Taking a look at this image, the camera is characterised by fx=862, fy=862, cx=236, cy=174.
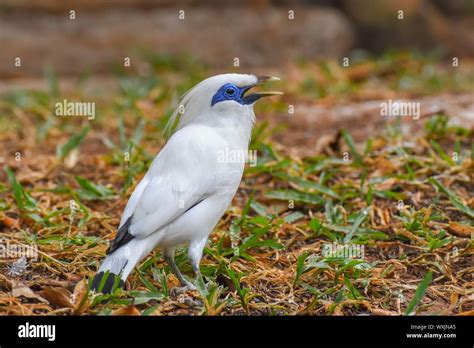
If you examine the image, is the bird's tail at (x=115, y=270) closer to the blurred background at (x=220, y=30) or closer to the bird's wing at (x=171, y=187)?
the bird's wing at (x=171, y=187)

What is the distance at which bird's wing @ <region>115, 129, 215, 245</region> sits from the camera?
3.75 metres

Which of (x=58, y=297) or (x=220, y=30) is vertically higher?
(x=220, y=30)

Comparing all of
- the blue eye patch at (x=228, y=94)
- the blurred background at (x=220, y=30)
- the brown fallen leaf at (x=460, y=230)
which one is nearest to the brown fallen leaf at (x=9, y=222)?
the blue eye patch at (x=228, y=94)

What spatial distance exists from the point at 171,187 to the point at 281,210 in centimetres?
135

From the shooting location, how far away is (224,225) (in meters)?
4.88

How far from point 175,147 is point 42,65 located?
16.7 feet

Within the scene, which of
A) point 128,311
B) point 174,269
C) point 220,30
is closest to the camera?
point 128,311

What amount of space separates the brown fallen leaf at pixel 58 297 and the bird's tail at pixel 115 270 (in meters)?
0.12

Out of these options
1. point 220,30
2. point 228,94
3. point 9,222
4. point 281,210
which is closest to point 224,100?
point 228,94

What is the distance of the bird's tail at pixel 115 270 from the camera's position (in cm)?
362

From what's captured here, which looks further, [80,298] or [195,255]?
[195,255]

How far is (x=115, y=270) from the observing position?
3.64 metres

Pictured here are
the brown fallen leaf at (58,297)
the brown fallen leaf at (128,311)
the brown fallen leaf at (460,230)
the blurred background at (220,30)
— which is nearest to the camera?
the brown fallen leaf at (128,311)

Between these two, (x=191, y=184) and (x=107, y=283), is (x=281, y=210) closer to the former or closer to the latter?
(x=191, y=184)
